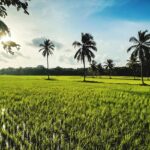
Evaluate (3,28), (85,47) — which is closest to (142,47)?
(85,47)

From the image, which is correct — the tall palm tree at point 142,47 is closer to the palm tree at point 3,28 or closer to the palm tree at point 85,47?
the palm tree at point 85,47

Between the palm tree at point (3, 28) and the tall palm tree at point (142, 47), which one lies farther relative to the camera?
the tall palm tree at point (142, 47)

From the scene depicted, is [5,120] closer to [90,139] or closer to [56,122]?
[56,122]

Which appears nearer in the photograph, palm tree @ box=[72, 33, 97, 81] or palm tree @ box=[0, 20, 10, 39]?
palm tree @ box=[0, 20, 10, 39]

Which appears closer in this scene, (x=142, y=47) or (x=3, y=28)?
(x=3, y=28)

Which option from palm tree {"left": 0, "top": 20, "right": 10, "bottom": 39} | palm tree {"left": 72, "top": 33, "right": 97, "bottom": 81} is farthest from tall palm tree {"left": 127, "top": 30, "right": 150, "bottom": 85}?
palm tree {"left": 0, "top": 20, "right": 10, "bottom": 39}

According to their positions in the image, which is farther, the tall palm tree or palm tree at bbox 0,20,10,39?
the tall palm tree

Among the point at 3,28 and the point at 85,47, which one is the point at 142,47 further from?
the point at 3,28

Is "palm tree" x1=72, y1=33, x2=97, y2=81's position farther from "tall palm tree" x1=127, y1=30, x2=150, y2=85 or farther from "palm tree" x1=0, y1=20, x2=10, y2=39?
"palm tree" x1=0, y1=20, x2=10, y2=39

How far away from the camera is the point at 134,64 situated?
275 feet

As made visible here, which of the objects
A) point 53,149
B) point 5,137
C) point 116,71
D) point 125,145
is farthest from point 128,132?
point 116,71

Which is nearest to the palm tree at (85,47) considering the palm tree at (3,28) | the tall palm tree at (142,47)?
the tall palm tree at (142,47)

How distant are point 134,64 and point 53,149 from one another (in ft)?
269

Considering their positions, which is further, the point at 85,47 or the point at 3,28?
the point at 85,47
